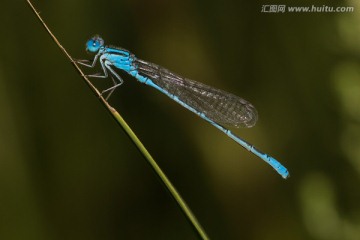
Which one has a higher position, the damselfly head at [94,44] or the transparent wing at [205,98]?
the damselfly head at [94,44]

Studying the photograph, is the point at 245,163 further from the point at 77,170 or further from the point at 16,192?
the point at 16,192

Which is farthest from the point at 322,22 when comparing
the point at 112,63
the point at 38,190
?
the point at 38,190

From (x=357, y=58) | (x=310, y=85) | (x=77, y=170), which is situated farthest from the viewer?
(x=310, y=85)

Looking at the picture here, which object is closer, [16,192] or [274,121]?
[16,192]

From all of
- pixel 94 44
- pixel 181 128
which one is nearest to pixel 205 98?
pixel 181 128

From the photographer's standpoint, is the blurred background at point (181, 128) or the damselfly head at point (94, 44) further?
the blurred background at point (181, 128)
